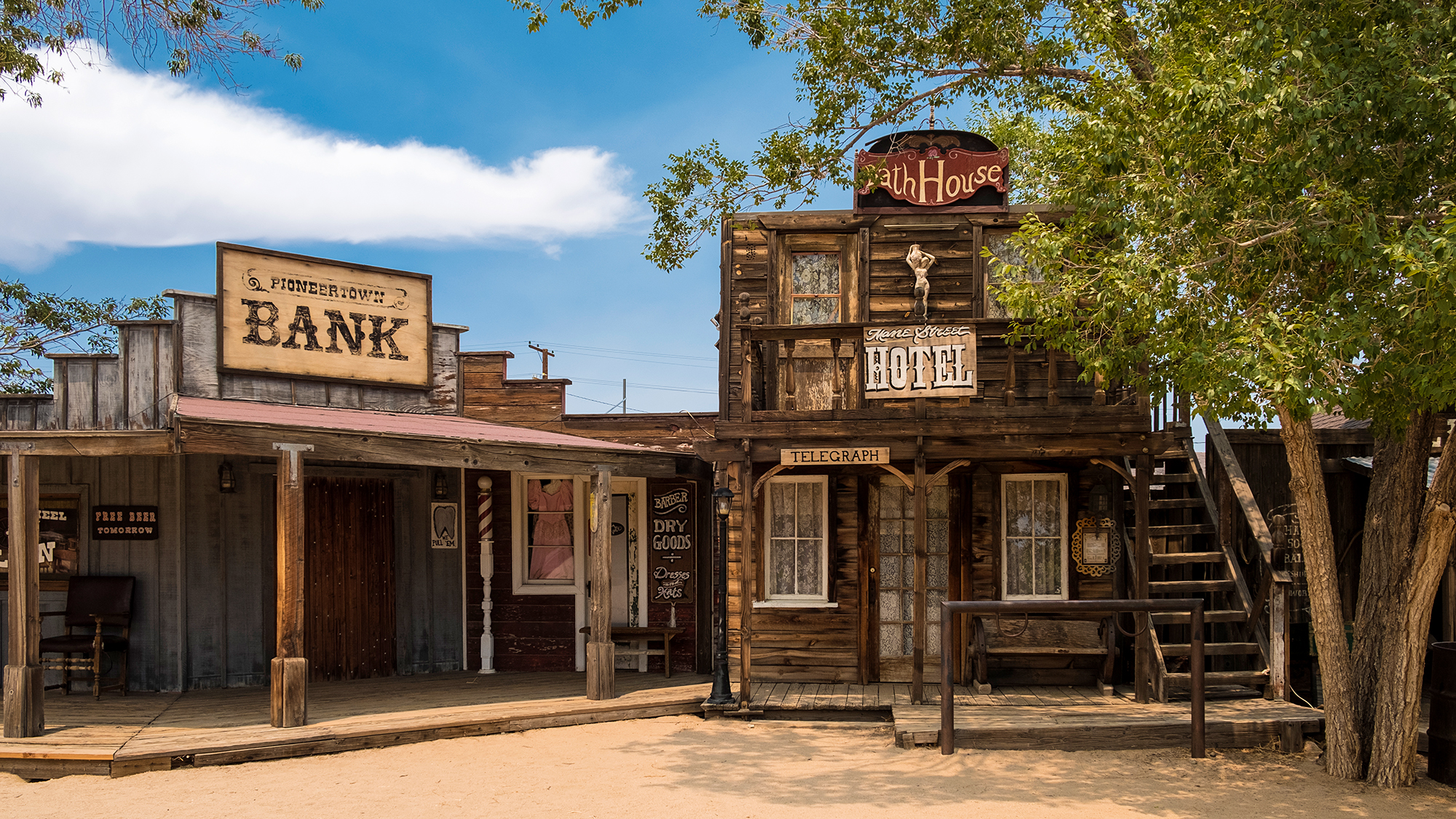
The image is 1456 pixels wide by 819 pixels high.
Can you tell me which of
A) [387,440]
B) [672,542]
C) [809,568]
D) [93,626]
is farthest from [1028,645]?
[93,626]

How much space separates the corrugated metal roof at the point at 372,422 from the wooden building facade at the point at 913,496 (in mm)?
1797

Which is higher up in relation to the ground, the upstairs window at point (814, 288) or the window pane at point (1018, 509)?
the upstairs window at point (814, 288)

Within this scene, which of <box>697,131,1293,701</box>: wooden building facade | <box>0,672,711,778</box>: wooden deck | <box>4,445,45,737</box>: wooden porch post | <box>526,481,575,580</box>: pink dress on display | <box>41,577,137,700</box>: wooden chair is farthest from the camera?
<box>526,481,575,580</box>: pink dress on display

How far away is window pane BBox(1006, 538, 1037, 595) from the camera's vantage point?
10445 mm

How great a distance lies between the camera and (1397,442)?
724 cm

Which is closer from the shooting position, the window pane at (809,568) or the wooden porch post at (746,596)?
the wooden porch post at (746,596)

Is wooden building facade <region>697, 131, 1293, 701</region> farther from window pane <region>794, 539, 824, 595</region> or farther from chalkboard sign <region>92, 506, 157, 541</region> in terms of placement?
chalkboard sign <region>92, 506, 157, 541</region>

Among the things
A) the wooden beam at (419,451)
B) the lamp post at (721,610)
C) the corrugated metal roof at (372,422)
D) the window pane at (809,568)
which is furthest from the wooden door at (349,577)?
the window pane at (809,568)

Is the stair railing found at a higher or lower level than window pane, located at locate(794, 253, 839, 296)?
lower

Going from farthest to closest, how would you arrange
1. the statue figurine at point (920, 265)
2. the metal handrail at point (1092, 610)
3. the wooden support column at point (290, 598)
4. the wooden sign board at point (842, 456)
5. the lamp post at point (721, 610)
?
the statue figurine at point (920, 265) < the lamp post at point (721, 610) < the wooden sign board at point (842, 456) < the wooden support column at point (290, 598) < the metal handrail at point (1092, 610)

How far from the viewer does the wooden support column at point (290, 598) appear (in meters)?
8.05

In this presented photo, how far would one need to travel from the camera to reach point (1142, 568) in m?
9.00

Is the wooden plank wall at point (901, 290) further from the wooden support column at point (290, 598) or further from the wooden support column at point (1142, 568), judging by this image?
the wooden support column at point (290, 598)

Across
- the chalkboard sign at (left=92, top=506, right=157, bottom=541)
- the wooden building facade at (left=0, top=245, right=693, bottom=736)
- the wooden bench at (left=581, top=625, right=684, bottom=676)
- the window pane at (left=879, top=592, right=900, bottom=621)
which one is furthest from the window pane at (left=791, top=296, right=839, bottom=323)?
the chalkboard sign at (left=92, top=506, right=157, bottom=541)
